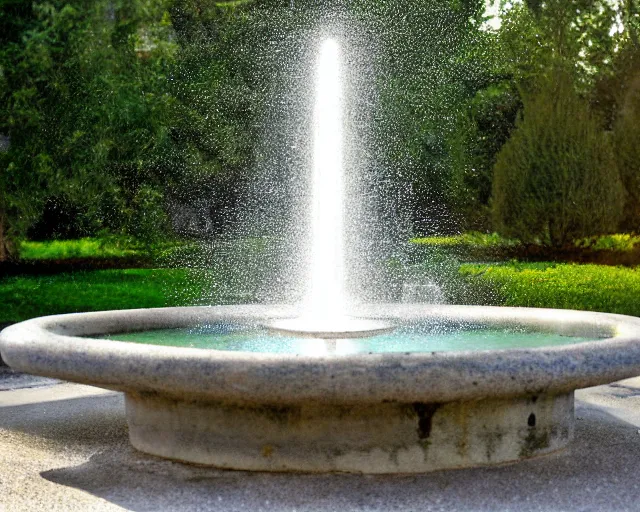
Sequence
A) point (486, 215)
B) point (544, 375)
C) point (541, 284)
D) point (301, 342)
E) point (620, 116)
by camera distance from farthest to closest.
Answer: point (486, 215)
point (620, 116)
point (541, 284)
point (301, 342)
point (544, 375)

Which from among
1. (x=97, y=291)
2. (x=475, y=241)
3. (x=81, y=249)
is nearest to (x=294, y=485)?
(x=97, y=291)

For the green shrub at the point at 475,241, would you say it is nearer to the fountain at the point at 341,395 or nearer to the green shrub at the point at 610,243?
the green shrub at the point at 610,243

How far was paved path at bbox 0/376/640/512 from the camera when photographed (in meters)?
4.28

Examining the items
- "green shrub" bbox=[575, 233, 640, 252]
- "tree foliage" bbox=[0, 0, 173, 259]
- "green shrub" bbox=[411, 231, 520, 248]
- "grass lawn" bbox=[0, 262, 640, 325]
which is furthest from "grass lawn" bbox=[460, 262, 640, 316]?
"green shrub" bbox=[411, 231, 520, 248]

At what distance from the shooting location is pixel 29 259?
16141 millimetres

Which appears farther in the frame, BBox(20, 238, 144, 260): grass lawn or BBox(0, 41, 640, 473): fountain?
BBox(20, 238, 144, 260): grass lawn

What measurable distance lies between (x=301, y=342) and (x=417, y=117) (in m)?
15.8

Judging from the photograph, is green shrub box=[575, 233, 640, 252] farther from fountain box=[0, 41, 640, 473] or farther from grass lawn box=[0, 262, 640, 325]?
fountain box=[0, 41, 640, 473]

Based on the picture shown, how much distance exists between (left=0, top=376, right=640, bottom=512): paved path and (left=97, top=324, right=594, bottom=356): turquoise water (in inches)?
28.9

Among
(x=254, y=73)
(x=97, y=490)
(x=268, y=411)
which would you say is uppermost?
(x=254, y=73)

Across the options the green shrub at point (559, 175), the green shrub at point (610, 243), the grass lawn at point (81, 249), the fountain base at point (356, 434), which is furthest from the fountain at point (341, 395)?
the grass lawn at point (81, 249)

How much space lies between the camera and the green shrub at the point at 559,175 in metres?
15.8

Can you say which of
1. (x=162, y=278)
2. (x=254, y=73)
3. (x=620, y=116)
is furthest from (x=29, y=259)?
(x=620, y=116)

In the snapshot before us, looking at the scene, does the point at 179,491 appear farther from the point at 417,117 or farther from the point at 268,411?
the point at 417,117
